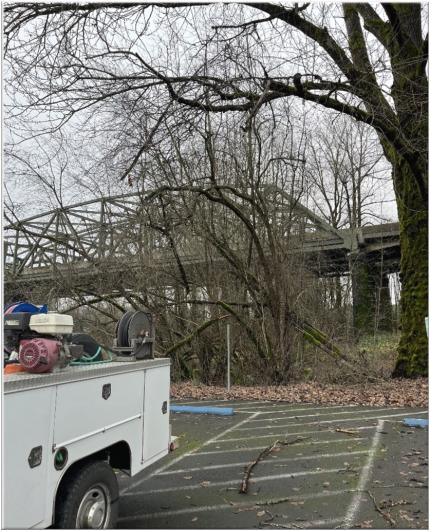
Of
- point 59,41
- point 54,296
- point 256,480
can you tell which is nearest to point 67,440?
point 256,480

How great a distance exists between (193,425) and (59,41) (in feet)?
21.0

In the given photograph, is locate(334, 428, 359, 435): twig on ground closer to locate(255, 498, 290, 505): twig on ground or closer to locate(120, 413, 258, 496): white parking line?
locate(120, 413, 258, 496): white parking line

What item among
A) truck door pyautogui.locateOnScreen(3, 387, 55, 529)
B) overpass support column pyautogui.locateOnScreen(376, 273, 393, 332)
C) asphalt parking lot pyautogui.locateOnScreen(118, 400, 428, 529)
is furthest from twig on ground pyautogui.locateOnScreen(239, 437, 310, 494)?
overpass support column pyautogui.locateOnScreen(376, 273, 393, 332)

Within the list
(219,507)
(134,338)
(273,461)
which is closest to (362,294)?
(273,461)

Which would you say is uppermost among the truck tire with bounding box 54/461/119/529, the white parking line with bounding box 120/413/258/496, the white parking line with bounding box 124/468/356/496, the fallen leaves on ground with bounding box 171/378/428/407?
the truck tire with bounding box 54/461/119/529

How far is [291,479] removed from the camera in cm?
509

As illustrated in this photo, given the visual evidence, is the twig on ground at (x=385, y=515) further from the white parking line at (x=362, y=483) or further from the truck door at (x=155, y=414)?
the truck door at (x=155, y=414)

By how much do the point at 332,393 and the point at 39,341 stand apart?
27.8ft

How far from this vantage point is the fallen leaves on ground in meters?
9.41

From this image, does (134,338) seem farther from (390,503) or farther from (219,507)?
(390,503)

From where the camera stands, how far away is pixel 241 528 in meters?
3.94

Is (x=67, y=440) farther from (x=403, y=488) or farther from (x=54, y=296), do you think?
(x=54, y=296)

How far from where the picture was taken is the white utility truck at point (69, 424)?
2582mm

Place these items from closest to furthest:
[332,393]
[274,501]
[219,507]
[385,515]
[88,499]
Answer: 1. [88,499]
2. [385,515]
3. [219,507]
4. [274,501]
5. [332,393]
